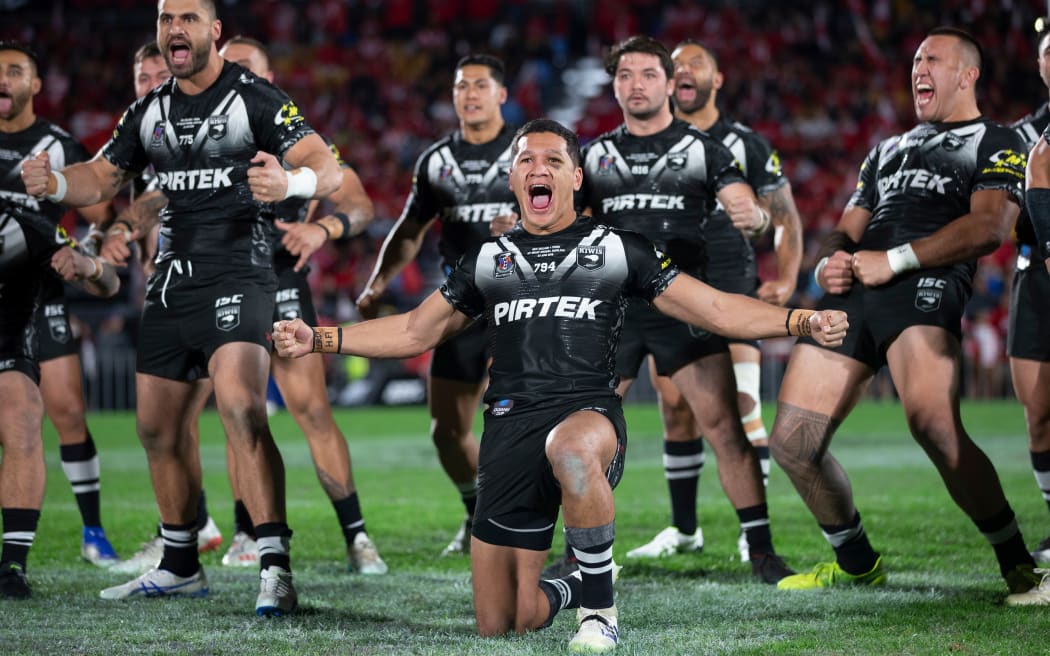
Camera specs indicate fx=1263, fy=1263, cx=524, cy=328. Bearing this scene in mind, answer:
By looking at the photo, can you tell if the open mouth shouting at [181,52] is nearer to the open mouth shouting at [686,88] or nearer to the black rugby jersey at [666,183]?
the black rugby jersey at [666,183]

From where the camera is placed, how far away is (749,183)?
24.6ft

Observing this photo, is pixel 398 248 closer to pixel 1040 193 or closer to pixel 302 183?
pixel 302 183

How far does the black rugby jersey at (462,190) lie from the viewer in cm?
761

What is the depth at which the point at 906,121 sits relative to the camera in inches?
1007

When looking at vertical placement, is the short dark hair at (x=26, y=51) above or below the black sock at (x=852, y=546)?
above

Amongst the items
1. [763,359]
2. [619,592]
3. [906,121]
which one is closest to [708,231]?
[619,592]

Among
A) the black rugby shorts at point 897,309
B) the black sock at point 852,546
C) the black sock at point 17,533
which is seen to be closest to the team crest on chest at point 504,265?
the black rugby shorts at point 897,309

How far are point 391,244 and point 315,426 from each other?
1.24 meters

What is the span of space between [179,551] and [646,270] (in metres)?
2.80

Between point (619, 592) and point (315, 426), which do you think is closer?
point (619, 592)

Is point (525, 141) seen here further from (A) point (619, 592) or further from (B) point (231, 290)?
(A) point (619, 592)

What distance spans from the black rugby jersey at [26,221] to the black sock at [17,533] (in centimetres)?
101

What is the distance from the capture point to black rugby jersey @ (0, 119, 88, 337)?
6.88 m

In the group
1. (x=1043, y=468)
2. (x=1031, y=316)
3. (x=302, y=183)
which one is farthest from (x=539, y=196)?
(x=1043, y=468)
